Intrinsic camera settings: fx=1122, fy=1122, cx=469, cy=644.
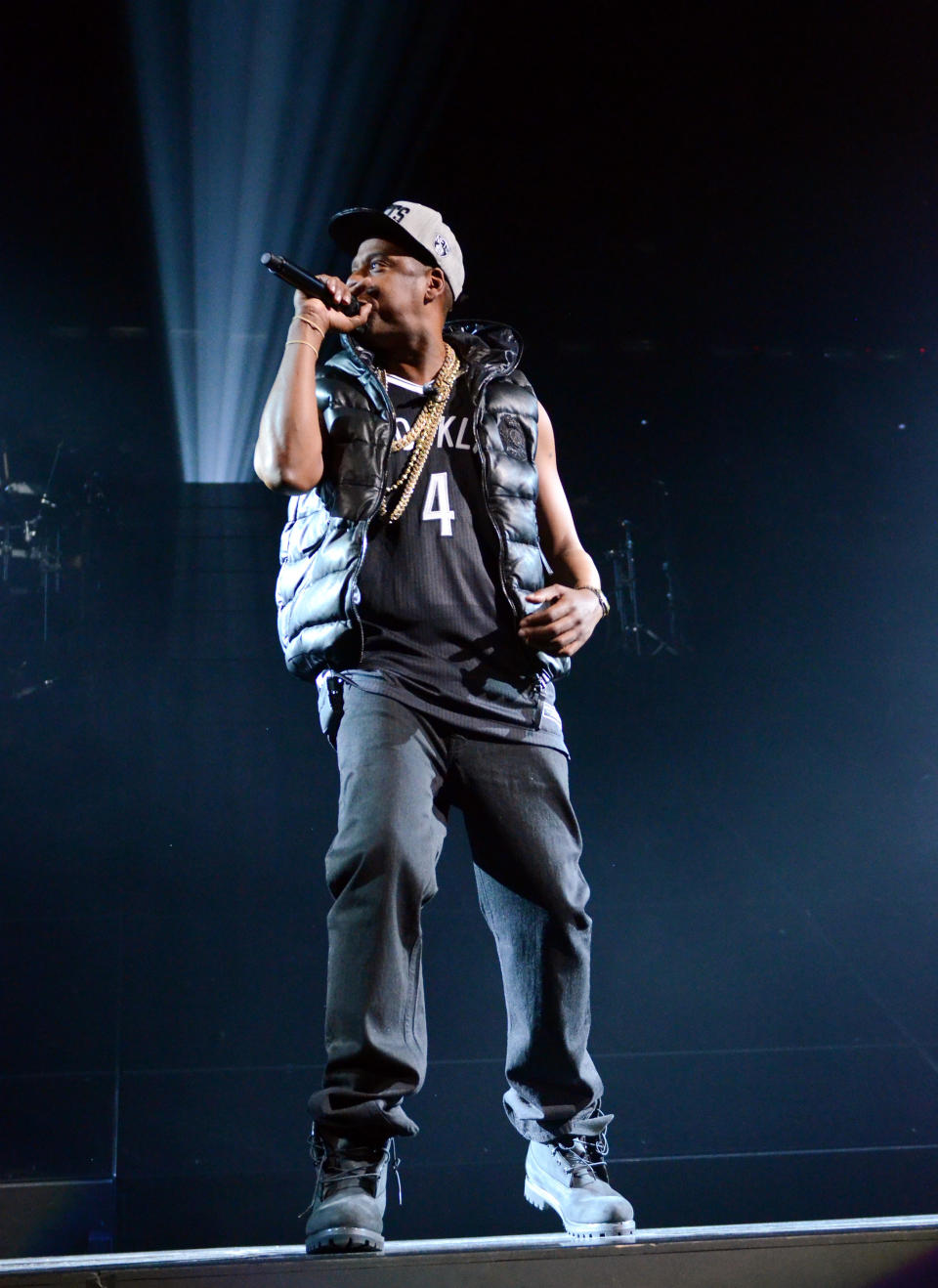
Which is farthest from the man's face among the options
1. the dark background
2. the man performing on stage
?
the dark background

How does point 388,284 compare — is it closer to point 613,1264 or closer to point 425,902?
point 425,902

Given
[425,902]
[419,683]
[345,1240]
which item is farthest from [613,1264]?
[419,683]

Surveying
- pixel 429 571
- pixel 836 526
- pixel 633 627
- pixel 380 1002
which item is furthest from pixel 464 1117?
pixel 836 526

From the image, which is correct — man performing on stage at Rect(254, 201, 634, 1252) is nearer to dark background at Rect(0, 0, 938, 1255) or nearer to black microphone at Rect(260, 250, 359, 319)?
black microphone at Rect(260, 250, 359, 319)

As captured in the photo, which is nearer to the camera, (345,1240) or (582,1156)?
(345,1240)

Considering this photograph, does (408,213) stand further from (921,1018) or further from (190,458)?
(190,458)

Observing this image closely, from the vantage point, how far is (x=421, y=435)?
1.84 metres

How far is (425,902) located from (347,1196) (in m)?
0.38

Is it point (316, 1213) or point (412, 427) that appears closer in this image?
point (316, 1213)

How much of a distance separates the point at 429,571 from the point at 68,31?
2.94 metres

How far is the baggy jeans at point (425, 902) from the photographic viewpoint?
1.47 meters

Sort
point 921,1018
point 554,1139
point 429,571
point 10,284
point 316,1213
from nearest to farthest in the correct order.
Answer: point 316,1213
point 554,1139
point 429,571
point 921,1018
point 10,284

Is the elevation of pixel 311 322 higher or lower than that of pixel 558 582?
higher

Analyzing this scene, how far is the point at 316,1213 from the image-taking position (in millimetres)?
1360
